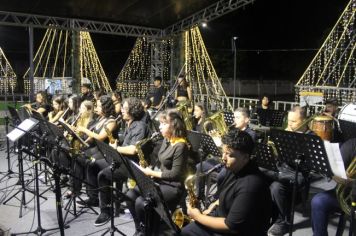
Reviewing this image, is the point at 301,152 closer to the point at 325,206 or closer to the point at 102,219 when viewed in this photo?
the point at 325,206

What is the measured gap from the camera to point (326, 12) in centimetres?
2772

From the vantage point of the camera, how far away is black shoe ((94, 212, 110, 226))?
466cm

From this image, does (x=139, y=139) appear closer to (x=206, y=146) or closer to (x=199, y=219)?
(x=206, y=146)

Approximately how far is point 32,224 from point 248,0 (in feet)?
23.4

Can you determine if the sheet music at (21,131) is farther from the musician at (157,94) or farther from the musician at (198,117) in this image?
the musician at (157,94)

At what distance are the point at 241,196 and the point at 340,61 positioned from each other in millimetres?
11012

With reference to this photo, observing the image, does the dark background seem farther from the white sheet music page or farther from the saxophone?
the white sheet music page

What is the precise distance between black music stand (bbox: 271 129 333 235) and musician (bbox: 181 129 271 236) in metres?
0.95

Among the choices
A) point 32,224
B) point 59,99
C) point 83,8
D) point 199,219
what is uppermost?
point 83,8

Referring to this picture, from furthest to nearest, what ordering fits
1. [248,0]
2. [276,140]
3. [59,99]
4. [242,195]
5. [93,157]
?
[248,0] < [59,99] < [93,157] < [276,140] < [242,195]

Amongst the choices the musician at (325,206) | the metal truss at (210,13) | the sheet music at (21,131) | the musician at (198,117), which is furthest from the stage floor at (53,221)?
the metal truss at (210,13)

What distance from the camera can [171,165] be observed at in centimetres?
396

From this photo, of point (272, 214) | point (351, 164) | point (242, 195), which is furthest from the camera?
point (351, 164)

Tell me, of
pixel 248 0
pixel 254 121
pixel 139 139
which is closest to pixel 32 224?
pixel 139 139
